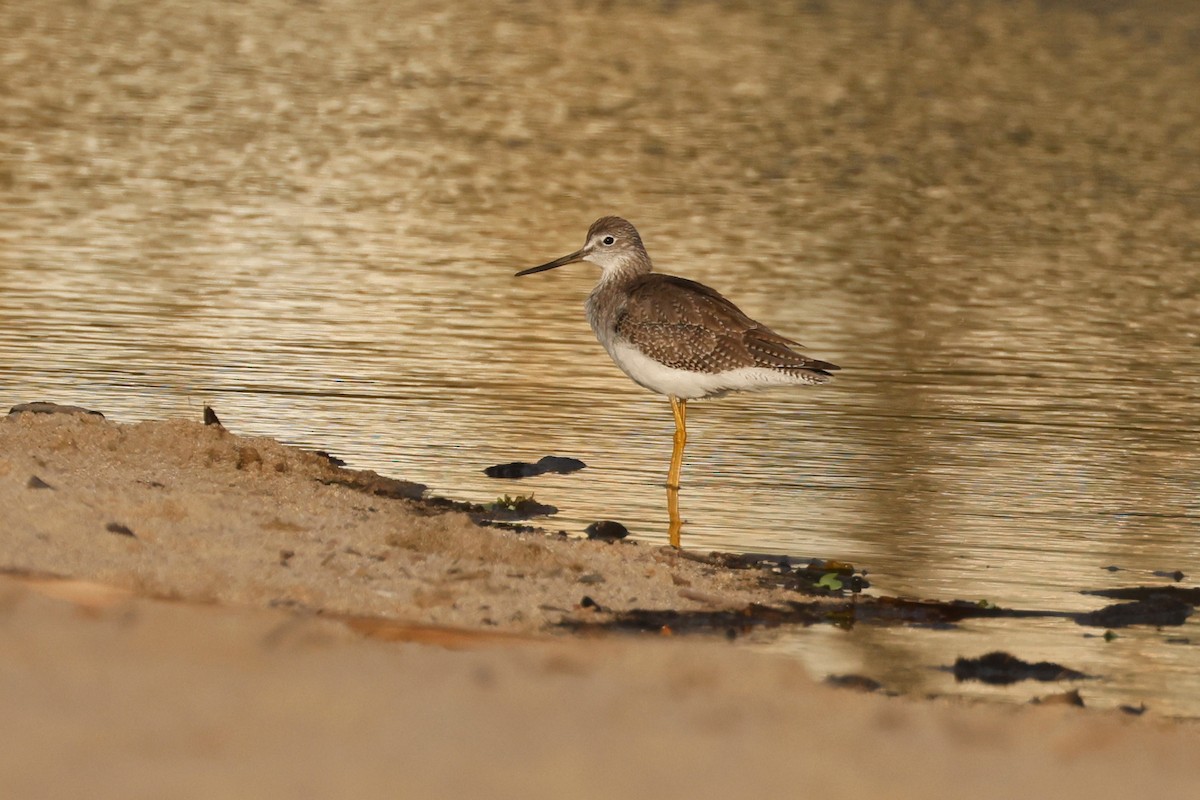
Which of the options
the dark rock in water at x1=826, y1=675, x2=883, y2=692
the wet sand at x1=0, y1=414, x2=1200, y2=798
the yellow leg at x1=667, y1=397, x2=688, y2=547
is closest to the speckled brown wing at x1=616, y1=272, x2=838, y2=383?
the yellow leg at x1=667, y1=397, x2=688, y2=547

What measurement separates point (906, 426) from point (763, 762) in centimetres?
763

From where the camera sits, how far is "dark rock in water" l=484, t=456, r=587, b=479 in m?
13.0

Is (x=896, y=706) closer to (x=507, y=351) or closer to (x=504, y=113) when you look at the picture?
(x=507, y=351)

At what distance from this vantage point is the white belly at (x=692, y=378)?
13.4 meters

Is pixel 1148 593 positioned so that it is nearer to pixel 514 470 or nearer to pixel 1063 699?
pixel 1063 699

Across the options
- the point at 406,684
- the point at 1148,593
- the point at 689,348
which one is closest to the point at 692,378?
the point at 689,348

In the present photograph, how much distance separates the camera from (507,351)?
682 inches

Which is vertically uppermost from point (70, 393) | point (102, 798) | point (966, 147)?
point (966, 147)

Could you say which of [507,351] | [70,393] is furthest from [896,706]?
[507,351]

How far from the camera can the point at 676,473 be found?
1305 cm

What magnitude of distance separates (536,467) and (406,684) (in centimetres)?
509

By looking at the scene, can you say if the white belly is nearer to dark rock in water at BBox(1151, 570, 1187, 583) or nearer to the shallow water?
the shallow water

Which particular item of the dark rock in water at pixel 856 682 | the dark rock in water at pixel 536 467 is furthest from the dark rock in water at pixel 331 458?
the dark rock in water at pixel 856 682

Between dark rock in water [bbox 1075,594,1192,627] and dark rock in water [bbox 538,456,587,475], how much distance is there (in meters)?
3.94
